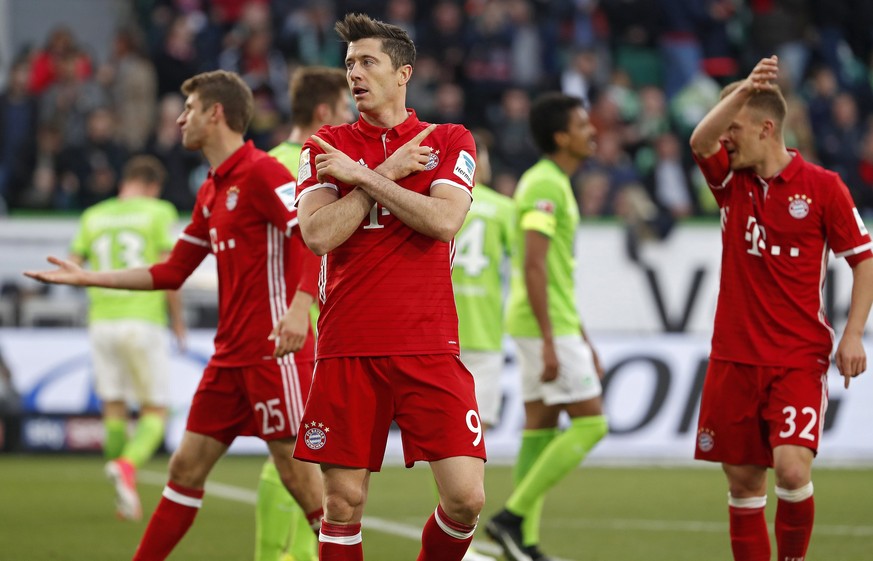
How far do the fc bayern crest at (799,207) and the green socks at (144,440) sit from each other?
5770 mm

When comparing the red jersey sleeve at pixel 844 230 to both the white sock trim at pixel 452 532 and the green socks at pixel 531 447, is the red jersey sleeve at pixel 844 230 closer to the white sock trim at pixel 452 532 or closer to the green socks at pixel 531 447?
the white sock trim at pixel 452 532

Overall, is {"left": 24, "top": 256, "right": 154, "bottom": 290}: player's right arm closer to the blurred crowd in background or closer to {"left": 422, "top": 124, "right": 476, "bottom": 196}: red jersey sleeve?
{"left": 422, "top": 124, "right": 476, "bottom": 196}: red jersey sleeve

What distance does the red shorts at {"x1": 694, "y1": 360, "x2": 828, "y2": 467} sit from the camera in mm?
6059

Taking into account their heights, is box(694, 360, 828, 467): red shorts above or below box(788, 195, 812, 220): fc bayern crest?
below

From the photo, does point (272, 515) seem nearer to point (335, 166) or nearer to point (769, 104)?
point (335, 166)

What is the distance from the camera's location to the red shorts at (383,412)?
5.16m

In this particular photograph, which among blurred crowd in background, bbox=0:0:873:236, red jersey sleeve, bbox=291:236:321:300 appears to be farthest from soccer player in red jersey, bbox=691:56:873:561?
blurred crowd in background, bbox=0:0:873:236

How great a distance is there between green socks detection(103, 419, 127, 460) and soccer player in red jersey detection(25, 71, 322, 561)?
4913 mm

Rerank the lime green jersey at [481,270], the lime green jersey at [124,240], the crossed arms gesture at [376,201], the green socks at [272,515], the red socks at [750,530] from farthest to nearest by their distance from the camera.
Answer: the lime green jersey at [124,240] → the lime green jersey at [481,270] → the green socks at [272,515] → the red socks at [750,530] → the crossed arms gesture at [376,201]

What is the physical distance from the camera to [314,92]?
7.24 metres

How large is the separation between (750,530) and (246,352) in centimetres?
236

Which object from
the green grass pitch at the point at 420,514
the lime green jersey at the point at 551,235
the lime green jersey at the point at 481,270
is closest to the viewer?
the lime green jersey at the point at 551,235

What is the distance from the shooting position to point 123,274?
6652 millimetres

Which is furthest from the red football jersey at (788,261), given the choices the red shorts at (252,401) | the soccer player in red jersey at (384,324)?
the red shorts at (252,401)
